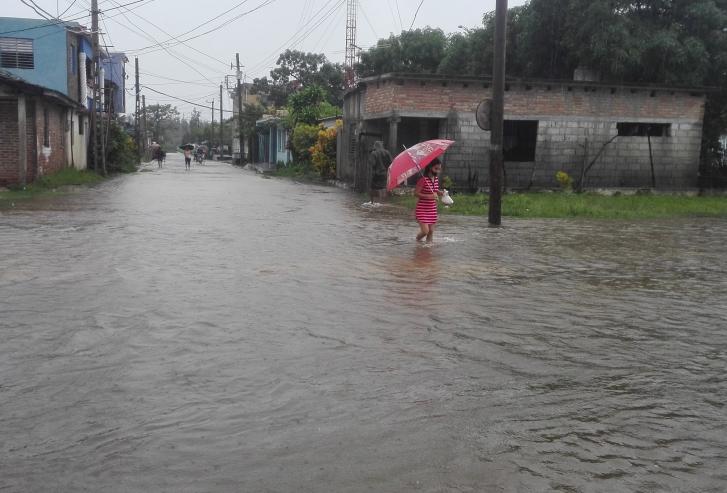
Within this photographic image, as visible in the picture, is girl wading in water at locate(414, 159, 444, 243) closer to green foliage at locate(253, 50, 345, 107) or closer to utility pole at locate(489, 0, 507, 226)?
utility pole at locate(489, 0, 507, 226)

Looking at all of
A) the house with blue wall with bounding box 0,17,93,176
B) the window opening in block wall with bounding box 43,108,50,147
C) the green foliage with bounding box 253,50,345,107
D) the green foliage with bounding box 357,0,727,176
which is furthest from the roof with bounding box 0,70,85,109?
the green foliage with bounding box 253,50,345,107

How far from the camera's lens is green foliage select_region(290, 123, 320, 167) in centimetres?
4088

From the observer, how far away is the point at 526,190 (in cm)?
2564

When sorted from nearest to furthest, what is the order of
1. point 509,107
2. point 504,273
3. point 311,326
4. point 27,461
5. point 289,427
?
point 27,461 < point 289,427 < point 311,326 < point 504,273 < point 509,107

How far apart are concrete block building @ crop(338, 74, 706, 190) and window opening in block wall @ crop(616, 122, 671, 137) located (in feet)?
0.11

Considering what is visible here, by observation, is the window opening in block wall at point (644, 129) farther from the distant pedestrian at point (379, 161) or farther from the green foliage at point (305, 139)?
the green foliage at point (305, 139)

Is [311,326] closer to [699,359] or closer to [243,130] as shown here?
[699,359]

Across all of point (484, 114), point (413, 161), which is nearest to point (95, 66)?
point (484, 114)

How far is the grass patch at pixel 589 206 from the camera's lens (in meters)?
19.4

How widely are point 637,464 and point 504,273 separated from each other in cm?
631

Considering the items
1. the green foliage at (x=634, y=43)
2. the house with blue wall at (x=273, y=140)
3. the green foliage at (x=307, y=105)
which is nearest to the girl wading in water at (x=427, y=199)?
the green foliage at (x=634, y=43)

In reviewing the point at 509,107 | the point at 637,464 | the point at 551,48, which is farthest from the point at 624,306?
the point at 551,48

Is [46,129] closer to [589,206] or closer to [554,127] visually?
[554,127]

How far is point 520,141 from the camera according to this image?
26.5m
